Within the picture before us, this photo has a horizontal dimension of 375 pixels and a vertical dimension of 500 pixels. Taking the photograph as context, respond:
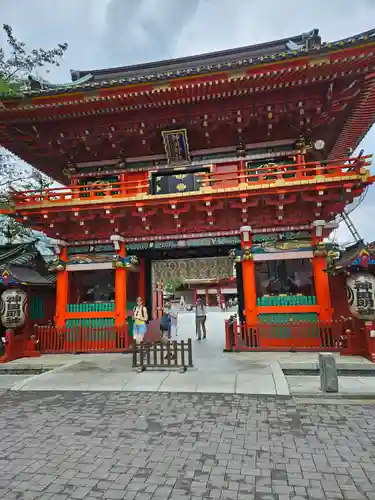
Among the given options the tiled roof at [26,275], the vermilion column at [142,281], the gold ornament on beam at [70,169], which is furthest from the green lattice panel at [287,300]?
the gold ornament on beam at [70,169]

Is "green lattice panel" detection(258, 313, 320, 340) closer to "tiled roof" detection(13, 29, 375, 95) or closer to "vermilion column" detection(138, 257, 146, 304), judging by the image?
"vermilion column" detection(138, 257, 146, 304)

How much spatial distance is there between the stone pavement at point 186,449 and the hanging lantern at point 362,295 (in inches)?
155

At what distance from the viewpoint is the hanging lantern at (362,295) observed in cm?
916

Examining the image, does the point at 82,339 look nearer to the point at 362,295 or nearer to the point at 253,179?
the point at 253,179

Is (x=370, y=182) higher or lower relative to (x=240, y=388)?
higher

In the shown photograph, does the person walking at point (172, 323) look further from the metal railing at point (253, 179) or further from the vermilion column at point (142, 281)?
the metal railing at point (253, 179)

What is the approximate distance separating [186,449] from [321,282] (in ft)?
27.9

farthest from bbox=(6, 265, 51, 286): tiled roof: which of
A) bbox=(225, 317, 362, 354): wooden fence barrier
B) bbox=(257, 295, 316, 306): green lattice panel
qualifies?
bbox=(257, 295, 316, 306): green lattice panel

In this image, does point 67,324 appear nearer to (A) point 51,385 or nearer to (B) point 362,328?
(A) point 51,385

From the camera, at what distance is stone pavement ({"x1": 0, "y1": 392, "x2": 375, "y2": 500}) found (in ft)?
11.1

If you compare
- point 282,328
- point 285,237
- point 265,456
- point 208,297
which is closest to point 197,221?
point 285,237

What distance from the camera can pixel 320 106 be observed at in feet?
36.6

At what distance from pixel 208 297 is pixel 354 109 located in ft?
130

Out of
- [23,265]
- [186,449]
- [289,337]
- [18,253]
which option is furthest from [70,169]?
[186,449]
